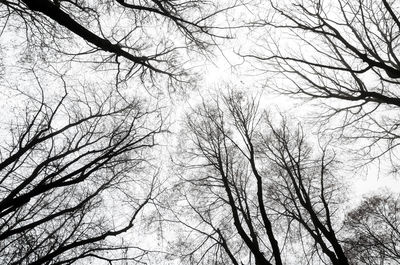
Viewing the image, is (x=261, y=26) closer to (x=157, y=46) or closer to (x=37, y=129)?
(x=157, y=46)

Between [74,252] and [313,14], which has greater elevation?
[313,14]

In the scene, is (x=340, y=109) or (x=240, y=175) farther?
(x=240, y=175)

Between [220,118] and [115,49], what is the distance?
4290 mm

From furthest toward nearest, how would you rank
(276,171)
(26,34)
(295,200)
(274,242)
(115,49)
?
1. (276,171)
2. (295,200)
3. (26,34)
4. (274,242)
5. (115,49)

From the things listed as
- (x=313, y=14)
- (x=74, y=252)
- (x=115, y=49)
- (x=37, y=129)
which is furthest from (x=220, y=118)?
(x=74, y=252)

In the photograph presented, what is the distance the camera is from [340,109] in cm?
641

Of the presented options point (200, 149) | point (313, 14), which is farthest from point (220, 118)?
point (313, 14)

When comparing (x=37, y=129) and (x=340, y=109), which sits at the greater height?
(x=37, y=129)

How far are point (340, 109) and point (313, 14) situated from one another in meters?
2.48

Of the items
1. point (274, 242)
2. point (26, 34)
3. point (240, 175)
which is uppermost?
point (26, 34)

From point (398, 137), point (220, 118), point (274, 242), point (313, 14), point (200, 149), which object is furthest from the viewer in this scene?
point (200, 149)

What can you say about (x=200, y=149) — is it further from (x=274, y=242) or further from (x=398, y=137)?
(x=398, y=137)

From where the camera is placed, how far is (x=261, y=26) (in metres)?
5.36

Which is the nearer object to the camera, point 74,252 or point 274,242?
point 274,242
